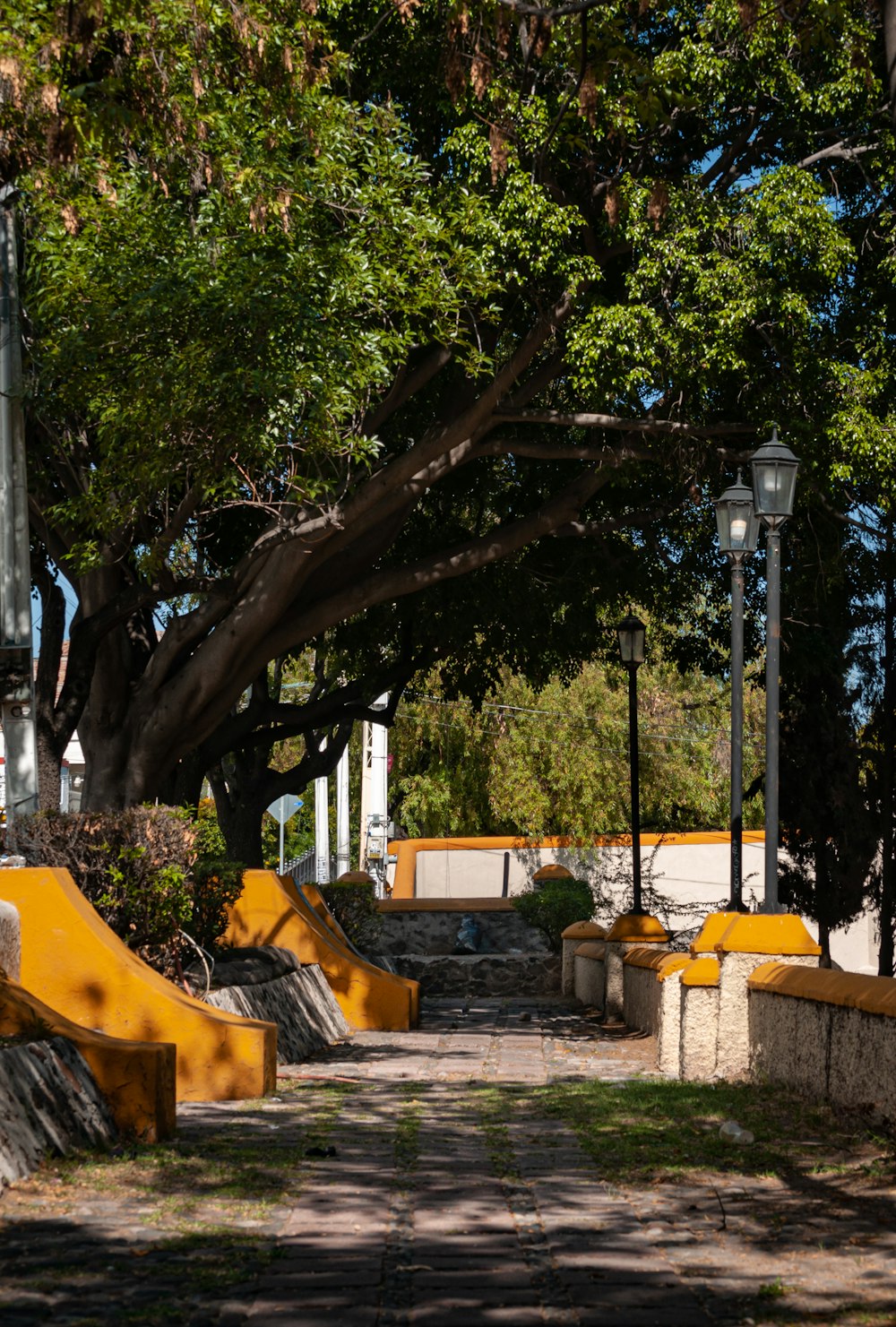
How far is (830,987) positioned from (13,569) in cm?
682

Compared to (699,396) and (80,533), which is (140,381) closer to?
(80,533)

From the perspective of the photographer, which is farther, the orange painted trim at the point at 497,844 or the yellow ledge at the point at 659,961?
the orange painted trim at the point at 497,844

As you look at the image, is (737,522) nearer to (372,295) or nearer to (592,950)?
(372,295)

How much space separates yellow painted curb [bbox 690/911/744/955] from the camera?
11.4 m

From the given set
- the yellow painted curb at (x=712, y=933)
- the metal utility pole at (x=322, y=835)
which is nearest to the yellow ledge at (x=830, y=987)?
the yellow painted curb at (x=712, y=933)

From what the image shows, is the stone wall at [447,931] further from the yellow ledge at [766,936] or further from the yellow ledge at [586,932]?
the yellow ledge at [766,936]

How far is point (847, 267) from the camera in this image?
13.9 m

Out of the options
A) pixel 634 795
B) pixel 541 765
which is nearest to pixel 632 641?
pixel 634 795

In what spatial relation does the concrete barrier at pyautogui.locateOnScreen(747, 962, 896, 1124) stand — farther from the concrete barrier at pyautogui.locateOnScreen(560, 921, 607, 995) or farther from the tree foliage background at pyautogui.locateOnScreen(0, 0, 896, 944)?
the concrete barrier at pyautogui.locateOnScreen(560, 921, 607, 995)

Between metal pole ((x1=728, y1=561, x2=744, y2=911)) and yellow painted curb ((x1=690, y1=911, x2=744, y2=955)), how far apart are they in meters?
0.44

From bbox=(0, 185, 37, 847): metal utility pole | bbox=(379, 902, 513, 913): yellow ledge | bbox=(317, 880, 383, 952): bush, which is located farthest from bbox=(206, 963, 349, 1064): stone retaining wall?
bbox=(379, 902, 513, 913): yellow ledge

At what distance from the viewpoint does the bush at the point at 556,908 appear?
23422 mm

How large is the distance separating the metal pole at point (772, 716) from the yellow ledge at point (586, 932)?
907 centimetres

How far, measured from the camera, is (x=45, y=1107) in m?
6.83
